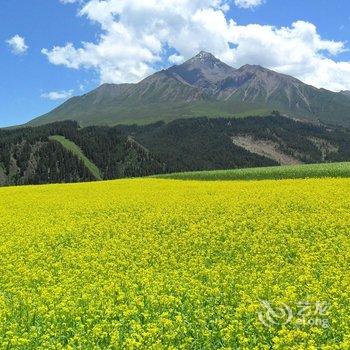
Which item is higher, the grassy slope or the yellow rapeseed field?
the grassy slope

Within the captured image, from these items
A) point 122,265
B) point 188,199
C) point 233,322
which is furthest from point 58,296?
point 188,199

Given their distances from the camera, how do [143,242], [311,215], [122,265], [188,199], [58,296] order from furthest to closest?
[188,199] → [311,215] → [143,242] → [122,265] → [58,296]

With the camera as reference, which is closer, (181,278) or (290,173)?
(181,278)

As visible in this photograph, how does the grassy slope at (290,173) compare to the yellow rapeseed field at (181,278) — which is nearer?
the yellow rapeseed field at (181,278)

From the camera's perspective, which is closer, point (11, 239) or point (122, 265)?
point (122, 265)

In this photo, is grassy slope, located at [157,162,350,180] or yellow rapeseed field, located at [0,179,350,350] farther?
grassy slope, located at [157,162,350,180]

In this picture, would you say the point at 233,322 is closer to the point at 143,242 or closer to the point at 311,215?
the point at 143,242

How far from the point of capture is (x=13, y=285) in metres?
16.1

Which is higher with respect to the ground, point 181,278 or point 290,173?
point 290,173

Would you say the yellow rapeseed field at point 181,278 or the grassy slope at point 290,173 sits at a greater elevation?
the grassy slope at point 290,173

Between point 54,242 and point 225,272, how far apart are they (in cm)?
994

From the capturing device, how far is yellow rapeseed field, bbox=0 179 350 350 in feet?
36.9

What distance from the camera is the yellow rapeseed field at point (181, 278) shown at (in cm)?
1123

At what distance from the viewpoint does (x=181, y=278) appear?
15703 mm
